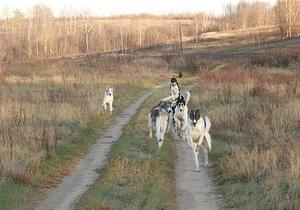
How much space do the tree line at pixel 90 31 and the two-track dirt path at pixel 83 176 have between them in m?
67.0

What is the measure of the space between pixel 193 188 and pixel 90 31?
11691 cm

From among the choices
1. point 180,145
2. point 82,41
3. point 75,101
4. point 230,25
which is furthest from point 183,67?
point 230,25

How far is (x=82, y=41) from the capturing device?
399 feet

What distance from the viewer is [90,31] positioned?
125 meters

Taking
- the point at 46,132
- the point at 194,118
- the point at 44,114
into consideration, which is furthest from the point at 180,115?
the point at 44,114

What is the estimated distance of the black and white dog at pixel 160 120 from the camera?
46.9 ft

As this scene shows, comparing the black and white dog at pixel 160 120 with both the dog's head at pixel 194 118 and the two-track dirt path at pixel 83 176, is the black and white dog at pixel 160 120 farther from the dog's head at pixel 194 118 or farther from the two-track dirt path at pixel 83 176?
the dog's head at pixel 194 118

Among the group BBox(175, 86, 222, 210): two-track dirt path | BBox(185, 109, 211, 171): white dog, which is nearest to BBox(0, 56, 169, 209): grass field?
BBox(175, 86, 222, 210): two-track dirt path

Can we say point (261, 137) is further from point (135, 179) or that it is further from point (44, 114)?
point (44, 114)

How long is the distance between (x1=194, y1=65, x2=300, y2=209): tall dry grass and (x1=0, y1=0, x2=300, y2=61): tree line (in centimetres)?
6356

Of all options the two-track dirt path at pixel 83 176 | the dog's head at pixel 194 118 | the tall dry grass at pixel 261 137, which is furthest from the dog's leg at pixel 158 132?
the dog's head at pixel 194 118

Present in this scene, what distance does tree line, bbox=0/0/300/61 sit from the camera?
89.9m

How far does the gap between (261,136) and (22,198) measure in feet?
20.9

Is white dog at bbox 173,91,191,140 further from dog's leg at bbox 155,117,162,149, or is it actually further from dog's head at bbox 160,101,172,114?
dog's leg at bbox 155,117,162,149
